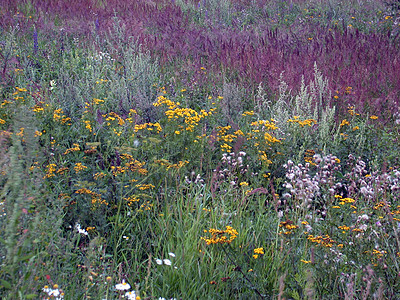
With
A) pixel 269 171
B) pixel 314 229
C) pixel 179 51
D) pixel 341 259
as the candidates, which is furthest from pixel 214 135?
pixel 179 51

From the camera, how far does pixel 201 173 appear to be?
344cm

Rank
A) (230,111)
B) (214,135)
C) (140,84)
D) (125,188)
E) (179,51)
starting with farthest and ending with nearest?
(179,51), (140,84), (230,111), (214,135), (125,188)

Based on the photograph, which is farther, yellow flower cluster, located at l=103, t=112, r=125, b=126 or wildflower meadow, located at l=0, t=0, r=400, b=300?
yellow flower cluster, located at l=103, t=112, r=125, b=126

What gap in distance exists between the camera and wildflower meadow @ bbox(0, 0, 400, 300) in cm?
209

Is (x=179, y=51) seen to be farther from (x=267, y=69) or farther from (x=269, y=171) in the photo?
(x=269, y=171)

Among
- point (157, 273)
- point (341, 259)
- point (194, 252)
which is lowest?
point (157, 273)

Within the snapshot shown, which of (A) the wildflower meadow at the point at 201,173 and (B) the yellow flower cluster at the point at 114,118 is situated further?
(B) the yellow flower cluster at the point at 114,118

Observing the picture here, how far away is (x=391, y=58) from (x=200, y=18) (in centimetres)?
537

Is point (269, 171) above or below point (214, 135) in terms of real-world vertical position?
below

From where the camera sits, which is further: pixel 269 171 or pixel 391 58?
pixel 391 58

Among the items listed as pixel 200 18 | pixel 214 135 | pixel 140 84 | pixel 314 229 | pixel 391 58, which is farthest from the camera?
pixel 200 18

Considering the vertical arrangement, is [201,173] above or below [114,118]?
below

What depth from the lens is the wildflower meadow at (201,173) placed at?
2.09 meters

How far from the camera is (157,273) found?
2.54 m
